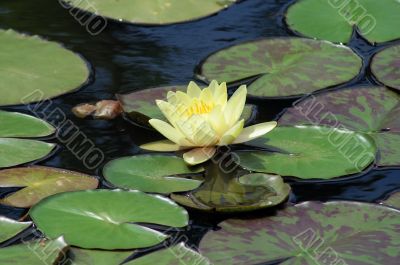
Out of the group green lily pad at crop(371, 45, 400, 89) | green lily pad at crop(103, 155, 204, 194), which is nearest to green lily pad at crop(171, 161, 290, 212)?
green lily pad at crop(103, 155, 204, 194)

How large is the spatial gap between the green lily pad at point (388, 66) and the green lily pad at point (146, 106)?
1.75 ft

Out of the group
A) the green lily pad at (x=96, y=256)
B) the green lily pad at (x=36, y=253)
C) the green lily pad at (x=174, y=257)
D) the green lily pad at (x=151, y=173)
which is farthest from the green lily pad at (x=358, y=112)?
the green lily pad at (x=36, y=253)

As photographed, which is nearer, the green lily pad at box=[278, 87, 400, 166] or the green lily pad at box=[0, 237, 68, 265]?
the green lily pad at box=[0, 237, 68, 265]

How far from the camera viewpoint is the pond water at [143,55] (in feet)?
8.81

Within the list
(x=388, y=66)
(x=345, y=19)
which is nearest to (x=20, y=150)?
(x=388, y=66)

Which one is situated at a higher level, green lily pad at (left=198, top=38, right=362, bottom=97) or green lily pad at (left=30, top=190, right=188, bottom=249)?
green lily pad at (left=198, top=38, right=362, bottom=97)

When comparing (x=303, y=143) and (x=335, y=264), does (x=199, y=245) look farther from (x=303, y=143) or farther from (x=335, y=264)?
(x=303, y=143)

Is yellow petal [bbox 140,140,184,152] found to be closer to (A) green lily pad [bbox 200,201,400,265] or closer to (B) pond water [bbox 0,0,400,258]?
(B) pond water [bbox 0,0,400,258]

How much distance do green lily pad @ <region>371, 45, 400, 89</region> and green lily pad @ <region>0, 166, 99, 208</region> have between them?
1.23m

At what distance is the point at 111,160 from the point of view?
2.79 metres

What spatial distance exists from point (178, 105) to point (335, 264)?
776 millimetres

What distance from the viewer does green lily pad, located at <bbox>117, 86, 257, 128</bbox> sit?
9.86ft

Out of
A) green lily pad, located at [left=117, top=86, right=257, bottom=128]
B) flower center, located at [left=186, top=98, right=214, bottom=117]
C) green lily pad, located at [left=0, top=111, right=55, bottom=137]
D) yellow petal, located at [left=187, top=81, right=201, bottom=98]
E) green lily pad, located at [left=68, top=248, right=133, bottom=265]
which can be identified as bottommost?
green lily pad, located at [left=0, top=111, right=55, bottom=137]

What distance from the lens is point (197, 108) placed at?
8.97ft
